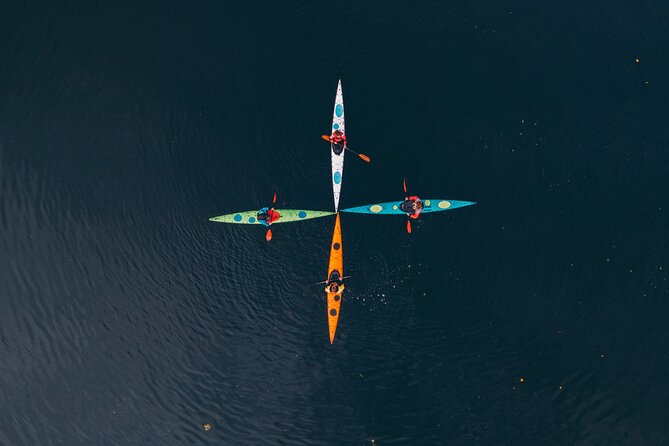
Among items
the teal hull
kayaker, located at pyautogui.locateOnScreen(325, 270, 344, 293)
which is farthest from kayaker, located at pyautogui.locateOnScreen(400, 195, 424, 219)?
kayaker, located at pyautogui.locateOnScreen(325, 270, 344, 293)

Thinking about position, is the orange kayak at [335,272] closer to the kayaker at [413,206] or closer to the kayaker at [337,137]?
the kayaker at [413,206]

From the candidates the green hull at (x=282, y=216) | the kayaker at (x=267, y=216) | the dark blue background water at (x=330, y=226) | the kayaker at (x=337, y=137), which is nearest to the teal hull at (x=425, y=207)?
the dark blue background water at (x=330, y=226)

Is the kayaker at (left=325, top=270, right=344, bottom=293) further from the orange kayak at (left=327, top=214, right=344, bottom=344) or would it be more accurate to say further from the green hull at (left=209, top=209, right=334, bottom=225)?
the green hull at (left=209, top=209, right=334, bottom=225)

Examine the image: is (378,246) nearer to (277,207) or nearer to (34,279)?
(277,207)

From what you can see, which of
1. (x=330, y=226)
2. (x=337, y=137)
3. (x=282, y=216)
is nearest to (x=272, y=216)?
(x=282, y=216)

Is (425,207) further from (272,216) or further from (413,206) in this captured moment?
(272,216)
